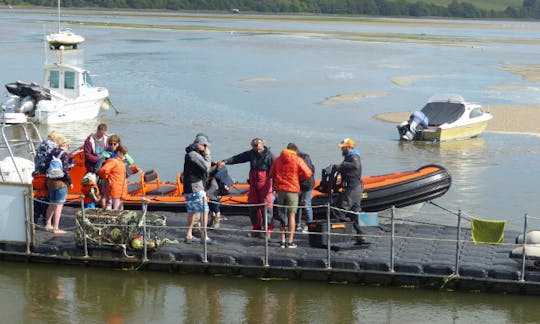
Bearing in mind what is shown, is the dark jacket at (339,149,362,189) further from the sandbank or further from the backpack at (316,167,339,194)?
the sandbank

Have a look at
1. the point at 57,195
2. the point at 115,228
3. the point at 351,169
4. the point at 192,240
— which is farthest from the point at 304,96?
the point at 115,228

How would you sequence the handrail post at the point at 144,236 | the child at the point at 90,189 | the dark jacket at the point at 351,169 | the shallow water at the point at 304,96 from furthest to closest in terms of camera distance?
the shallow water at the point at 304,96 < the child at the point at 90,189 < the dark jacket at the point at 351,169 < the handrail post at the point at 144,236

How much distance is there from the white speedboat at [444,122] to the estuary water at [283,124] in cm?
46

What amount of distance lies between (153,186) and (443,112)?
16666 mm


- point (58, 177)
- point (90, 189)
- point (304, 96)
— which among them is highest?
point (58, 177)

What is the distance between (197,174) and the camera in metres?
13.0

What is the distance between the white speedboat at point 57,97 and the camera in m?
31.2

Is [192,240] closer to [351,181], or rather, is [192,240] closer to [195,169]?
[195,169]

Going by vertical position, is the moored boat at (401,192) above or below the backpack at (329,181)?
below

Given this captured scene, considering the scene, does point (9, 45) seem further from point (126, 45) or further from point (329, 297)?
point (329, 297)

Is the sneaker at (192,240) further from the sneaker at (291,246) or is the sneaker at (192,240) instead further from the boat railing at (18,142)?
the boat railing at (18,142)

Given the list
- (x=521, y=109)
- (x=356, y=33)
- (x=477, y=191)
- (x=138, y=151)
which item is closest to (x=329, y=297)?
(x=477, y=191)

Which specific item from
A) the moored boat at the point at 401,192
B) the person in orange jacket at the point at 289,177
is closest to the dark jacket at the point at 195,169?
the person in orange jacket at the point at 289,177

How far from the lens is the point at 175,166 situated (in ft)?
78.1
